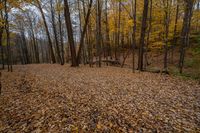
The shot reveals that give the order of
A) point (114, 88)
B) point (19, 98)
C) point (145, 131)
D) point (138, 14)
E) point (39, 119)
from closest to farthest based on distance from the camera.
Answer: point (145, 131) → point (39, 119) → point (19, 98) → point (114, 88) → point (138, 14)

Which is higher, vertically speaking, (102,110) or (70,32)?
(70,32)

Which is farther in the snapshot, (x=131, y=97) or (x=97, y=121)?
(x=131, y=97)

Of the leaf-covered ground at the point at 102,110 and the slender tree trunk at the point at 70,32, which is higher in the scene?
the slender tree trunk at the point at 70,32

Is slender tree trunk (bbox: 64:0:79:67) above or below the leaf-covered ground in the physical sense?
above

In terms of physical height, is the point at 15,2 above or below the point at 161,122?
above

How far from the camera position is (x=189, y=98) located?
548cm

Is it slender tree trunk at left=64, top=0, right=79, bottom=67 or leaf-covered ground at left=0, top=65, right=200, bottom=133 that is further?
slender tree trunk at left=64, top=0, right=79, bottom=67

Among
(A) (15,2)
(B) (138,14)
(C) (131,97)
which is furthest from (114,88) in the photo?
(B) (138,14)

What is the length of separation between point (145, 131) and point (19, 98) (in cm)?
520

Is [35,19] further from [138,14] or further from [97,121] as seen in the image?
[97,121]

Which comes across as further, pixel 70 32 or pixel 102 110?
pixel 70 32

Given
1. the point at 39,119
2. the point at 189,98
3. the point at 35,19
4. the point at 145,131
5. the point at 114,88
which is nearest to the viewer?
the point at 145,131

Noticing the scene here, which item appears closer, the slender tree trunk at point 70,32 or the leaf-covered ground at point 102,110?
the leaf-covered ground at point 102,110

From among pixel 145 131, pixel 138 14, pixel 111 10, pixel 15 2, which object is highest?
pixel 111 10
